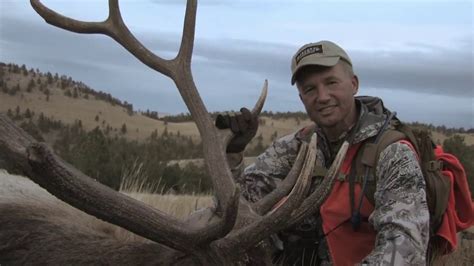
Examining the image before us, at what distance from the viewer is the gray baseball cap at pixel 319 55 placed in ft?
13.7

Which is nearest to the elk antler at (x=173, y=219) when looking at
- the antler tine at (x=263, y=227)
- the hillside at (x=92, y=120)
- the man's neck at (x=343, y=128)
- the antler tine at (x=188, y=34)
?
the antler tine at (x=263, y=227)

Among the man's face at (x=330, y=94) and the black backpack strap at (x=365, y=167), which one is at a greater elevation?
the man's face at (x=330, y=94)

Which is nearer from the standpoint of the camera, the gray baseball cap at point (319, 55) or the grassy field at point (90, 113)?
the gray baseball cap at point (319, 55)

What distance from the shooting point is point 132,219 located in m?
3.06

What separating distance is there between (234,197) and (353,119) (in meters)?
1.78

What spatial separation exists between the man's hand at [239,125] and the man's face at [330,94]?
→ 0.47 m

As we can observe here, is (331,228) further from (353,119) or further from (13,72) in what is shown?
(13,72)

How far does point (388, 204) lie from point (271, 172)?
4.37 feet

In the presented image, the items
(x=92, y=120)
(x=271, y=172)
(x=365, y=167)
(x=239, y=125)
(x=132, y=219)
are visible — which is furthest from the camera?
(x=92, y=120)

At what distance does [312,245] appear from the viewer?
466cm

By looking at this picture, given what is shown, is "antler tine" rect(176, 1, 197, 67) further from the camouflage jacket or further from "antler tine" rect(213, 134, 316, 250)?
"antler tine" rect(213, 134, 316, 250)

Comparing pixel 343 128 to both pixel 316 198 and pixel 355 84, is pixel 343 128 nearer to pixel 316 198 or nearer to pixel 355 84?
pixel 355 84

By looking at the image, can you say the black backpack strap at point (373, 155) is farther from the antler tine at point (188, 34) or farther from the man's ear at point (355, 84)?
the antler tine at point (188, 34)

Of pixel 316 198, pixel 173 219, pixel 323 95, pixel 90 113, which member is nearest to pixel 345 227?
pixel 323 95
